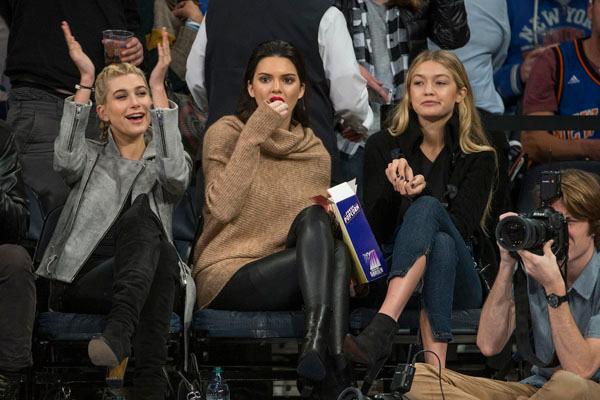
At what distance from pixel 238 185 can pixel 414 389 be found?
4.11 feet

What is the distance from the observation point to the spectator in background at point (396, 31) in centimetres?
664

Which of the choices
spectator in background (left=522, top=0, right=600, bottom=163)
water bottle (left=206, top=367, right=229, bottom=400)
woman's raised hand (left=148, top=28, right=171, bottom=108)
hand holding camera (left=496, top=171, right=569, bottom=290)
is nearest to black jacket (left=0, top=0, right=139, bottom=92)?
woman's raised hand (left=148, top=28, right=171, bottom=108)

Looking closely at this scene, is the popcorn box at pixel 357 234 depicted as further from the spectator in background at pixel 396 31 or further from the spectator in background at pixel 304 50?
the spectator in background at pixel 396 31

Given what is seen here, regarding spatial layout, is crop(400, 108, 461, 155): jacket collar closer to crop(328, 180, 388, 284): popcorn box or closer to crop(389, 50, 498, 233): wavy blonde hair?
crop(389, 50, 498, 233): wavy blonde hair

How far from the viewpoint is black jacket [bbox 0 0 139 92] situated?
253 inches

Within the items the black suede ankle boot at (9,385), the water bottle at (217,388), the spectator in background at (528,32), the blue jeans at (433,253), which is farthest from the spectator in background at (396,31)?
the black suede ankle boot at (9,385)

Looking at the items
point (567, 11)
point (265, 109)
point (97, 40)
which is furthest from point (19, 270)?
point (567, 11)

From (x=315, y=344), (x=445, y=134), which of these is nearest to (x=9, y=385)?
(x=315, y=344)

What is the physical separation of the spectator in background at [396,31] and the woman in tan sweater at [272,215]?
0.73 m

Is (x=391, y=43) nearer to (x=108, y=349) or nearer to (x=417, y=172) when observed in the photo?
(x=417, y=172)

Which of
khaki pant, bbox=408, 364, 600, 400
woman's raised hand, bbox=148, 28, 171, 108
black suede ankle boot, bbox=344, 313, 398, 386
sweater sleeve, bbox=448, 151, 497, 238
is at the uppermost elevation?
woman's raised hand, bbox=148, 28, 171, 108

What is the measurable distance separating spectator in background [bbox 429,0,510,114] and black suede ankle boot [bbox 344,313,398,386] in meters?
2.00

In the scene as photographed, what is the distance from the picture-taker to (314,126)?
242 inches

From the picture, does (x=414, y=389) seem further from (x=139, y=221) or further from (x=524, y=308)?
(x=139, y=221)
